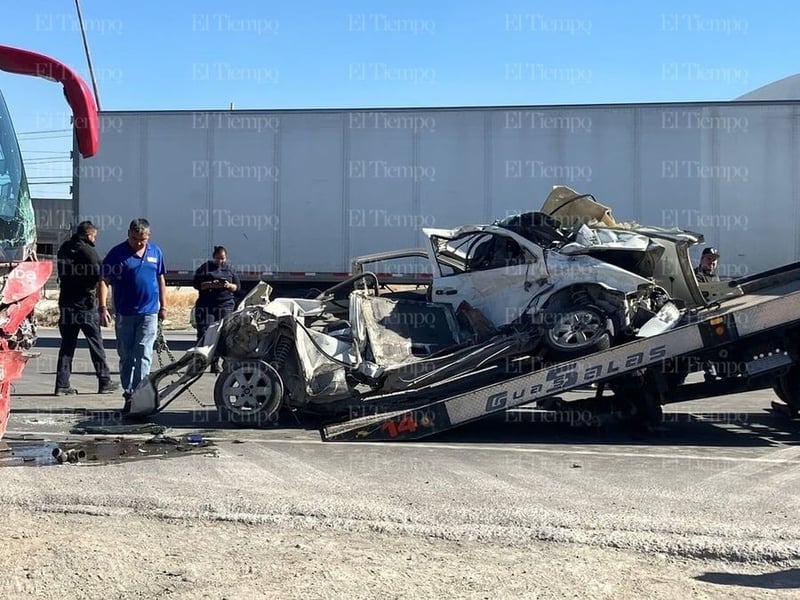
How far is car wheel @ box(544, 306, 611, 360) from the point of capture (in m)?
7.36

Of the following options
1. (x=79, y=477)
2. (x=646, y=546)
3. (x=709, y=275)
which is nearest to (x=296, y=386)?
(x=79, y=477)

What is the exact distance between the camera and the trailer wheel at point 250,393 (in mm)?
7512

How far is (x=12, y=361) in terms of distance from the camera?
544 centimetres

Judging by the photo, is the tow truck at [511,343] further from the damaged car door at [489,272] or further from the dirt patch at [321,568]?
the dirt patch at [321,568]

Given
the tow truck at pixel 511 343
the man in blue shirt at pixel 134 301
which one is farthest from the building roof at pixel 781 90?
the man in blue shirt at pixel 134 301

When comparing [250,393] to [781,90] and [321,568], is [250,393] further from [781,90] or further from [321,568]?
[781,90]

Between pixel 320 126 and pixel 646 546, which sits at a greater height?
pixel 320 126

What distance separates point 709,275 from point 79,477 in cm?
811

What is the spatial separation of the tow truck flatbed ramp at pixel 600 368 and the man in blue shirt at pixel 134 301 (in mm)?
2468

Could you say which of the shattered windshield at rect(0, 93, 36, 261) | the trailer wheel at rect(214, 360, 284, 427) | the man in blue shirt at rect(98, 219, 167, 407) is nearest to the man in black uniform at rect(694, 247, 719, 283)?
the trailer wheel at rect(214, 360, 284, 427)

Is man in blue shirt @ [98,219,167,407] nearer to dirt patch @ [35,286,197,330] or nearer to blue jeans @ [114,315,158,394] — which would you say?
blue jeans @ [114,315,158,394]

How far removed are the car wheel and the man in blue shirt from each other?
3918 millimetres

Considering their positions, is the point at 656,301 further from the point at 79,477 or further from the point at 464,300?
the point at 79,477

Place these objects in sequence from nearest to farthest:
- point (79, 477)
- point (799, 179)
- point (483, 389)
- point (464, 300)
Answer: point (79, 477), point (483, 389), point (464, 300), point (799, 179)
